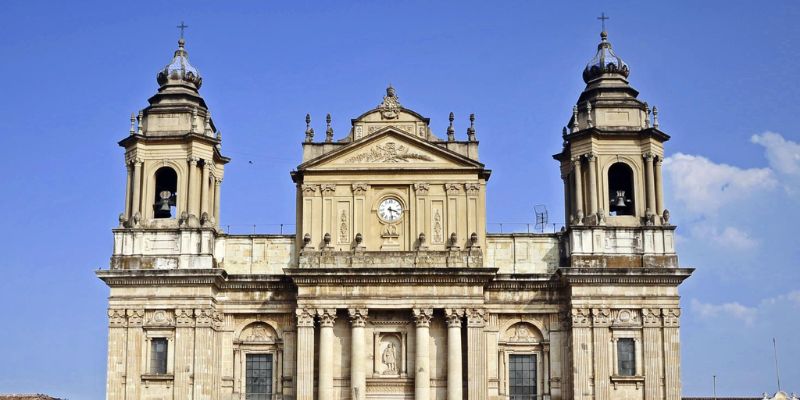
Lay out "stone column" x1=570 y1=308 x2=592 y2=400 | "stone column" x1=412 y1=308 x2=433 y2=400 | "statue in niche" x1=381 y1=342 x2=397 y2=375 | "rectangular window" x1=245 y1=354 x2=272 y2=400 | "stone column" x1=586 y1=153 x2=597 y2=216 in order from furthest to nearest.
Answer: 1. "stone column" x1=586 y1=153 x2=597 y2=216
2. "rectangular window" x1=245 y1=354 x2=272 y2=400
3. "statue in niche" x1=381 y1=342 x2=397 y2=375
4. "stone column" x1=412 y1=308 x2=433 y2=400
5. "stone column" x1=570 y1=308 x2=592 y2=400

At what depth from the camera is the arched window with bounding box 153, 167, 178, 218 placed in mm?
42062

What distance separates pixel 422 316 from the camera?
131 ft

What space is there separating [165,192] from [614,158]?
15377mm

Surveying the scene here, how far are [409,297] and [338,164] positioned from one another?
17.1ft

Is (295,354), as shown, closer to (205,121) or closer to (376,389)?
(376,389)

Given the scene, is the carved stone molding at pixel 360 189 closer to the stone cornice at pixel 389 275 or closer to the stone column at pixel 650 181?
the stone cornice at pixel 389 275

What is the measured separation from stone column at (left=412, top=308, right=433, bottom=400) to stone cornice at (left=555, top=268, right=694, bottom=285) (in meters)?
4.69

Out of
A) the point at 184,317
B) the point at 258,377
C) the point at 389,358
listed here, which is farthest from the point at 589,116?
the point at 184,317

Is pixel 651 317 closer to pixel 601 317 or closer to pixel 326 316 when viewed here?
pixel 601 317

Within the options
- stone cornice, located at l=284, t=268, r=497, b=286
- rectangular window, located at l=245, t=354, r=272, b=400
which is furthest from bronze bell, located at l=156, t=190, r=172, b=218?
rectangular window, located at l=245, t=354, r=272, b=400

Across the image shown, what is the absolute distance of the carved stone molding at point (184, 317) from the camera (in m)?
39.9

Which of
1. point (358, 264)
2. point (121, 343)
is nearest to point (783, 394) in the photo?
point (358, 264)

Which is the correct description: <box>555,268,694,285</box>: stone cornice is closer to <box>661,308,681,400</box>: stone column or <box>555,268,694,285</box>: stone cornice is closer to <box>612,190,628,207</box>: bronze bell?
<box>661,308,681,400</box>: stone column

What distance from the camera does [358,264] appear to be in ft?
132
